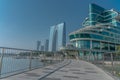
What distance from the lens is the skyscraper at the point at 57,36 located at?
459ft

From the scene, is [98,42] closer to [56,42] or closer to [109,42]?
[109,42]

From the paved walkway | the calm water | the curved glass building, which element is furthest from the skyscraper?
the calm water

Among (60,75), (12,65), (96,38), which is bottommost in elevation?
(60,75)

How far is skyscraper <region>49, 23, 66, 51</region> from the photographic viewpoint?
140 metres

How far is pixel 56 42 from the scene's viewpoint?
142125mm

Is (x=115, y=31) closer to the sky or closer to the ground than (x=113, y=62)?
closer to the sky

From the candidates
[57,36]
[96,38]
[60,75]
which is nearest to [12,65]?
[60,75]

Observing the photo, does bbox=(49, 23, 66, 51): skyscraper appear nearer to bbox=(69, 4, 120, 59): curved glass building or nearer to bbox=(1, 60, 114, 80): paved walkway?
bbox=(69, 4, 120, 59): curved glass building

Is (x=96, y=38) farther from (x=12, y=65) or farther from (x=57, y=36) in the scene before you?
(x=57, y=36)

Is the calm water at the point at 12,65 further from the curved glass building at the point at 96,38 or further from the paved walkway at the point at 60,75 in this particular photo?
the curved glass building at the point at 96,38

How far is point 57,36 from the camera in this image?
149375mm

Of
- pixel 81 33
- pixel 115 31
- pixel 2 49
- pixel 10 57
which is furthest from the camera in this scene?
pixel 115 31

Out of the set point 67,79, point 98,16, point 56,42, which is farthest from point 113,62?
point 56,42

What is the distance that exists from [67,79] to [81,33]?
217 feet
